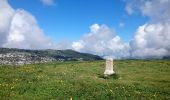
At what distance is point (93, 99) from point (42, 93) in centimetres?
486

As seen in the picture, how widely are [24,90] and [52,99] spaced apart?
13.4ft

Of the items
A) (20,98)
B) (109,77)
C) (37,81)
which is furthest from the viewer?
(109,77)

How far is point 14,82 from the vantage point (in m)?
34.5

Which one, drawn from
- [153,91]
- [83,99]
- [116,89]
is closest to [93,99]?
[83,99]

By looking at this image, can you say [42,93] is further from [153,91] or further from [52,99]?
[153,91]

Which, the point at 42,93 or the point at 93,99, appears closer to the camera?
the point at 93,99

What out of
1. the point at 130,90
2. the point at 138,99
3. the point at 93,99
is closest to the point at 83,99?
the point at 93,99

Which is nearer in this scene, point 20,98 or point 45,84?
point 20,98

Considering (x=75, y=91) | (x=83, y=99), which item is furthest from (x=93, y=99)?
(x=75, y=91)

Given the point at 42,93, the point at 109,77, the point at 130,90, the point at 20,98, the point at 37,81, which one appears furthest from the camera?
the point at 109,77

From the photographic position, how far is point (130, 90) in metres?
33.2

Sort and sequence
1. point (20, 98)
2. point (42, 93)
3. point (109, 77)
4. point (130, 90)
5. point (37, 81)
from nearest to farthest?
point (20, 98), point (42, 93), point (130, 90), point (37, 81), point (109, 77)

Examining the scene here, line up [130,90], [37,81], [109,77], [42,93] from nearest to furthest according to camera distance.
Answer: [42,93], [130,90], [37,81], [109,77]

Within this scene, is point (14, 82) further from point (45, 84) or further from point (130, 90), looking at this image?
point (130, 90)
